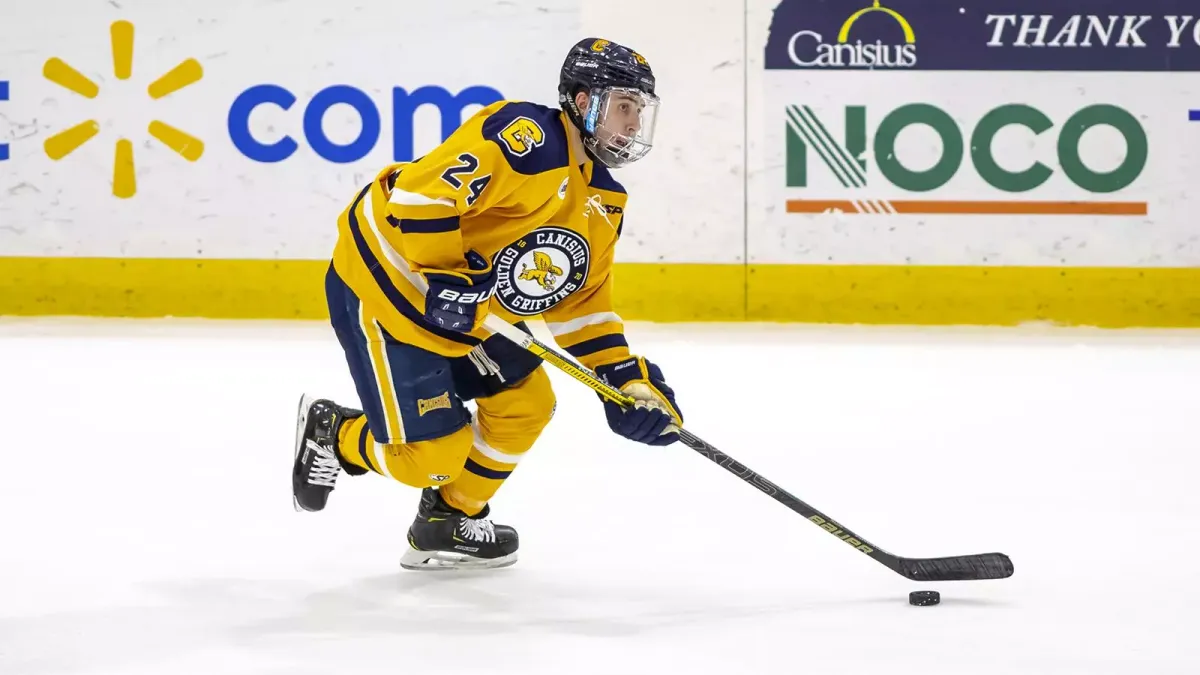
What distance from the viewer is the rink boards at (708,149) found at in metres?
6.04

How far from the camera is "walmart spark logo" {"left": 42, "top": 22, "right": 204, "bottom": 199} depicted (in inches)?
246

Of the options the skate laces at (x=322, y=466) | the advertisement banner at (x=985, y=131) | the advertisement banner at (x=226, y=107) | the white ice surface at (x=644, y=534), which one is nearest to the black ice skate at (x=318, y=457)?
the skate laces at (x=322, y=466)

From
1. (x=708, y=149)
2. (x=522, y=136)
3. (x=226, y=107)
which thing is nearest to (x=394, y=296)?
(x=522, y=136)

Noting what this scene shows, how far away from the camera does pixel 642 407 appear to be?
2404 millimetres

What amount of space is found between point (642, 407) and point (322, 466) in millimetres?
673

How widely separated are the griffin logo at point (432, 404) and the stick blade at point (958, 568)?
824mm

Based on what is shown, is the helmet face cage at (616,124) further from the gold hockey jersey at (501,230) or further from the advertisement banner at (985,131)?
the advertisement banner at (985,131)

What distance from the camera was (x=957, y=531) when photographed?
110 inches

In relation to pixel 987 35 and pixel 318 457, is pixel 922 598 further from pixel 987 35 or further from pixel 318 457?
pixel 987 35

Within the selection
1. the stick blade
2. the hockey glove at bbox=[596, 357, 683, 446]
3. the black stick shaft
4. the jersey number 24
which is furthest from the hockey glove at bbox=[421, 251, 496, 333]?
the stick blade

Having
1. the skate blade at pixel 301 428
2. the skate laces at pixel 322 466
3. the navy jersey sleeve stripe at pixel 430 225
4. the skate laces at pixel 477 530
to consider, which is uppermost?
the navy jersey sleeve stripe at pixel 430 225

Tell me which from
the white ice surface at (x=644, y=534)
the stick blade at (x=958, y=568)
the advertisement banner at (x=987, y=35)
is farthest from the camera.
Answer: the advertisement banner at (x=987, y=35)

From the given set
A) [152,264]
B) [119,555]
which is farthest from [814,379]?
[152,264]

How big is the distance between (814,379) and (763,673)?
2.81m
